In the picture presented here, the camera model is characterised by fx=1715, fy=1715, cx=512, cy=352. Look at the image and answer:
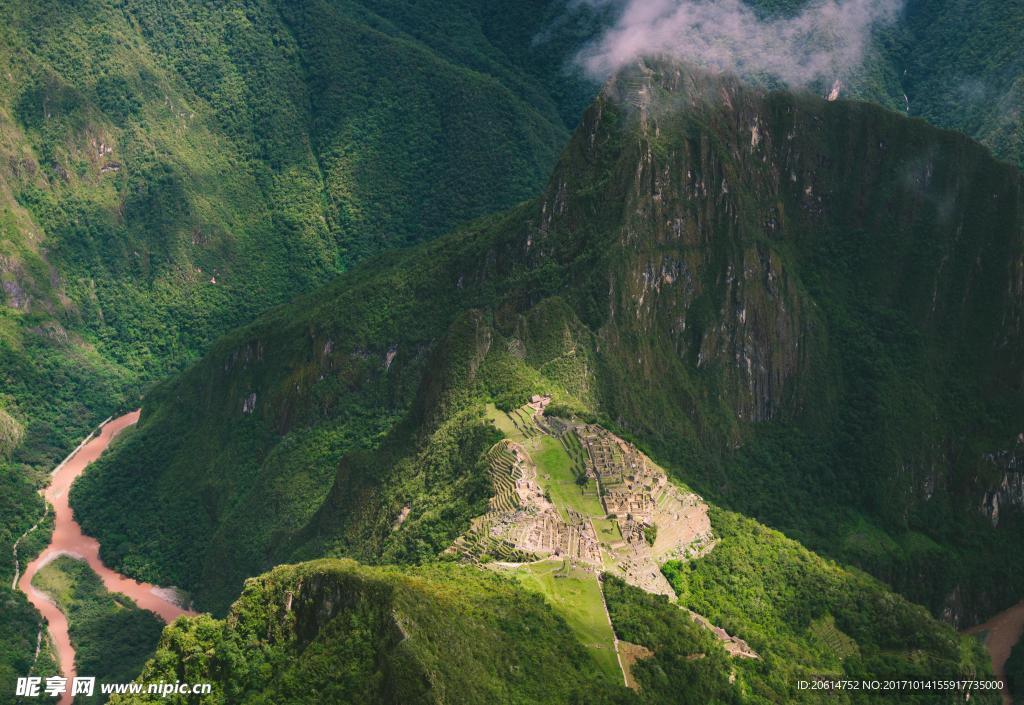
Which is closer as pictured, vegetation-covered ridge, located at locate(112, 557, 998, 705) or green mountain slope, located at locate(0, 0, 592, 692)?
vegetation-covered ridge, located at locate(112, 557, 998, 705)

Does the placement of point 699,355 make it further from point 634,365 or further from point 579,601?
point 579,601

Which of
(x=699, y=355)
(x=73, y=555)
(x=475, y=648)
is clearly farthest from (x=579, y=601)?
(x=73, y=555)

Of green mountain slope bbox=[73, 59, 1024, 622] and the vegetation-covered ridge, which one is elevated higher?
green mountain slope bbox=[73, 59, 1024, 622]

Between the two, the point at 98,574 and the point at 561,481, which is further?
the point at 98,574

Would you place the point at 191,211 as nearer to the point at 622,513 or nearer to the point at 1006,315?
the point at 1006,315

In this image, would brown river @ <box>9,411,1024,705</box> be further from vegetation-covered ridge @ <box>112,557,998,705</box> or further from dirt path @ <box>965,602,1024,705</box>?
vegetation-covered ridge @ <box>112,557,998,705</box>

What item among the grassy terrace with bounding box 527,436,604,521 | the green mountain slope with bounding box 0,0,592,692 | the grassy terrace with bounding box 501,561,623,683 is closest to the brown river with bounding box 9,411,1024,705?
the green mountain slope with bounding box 0,0,592,692

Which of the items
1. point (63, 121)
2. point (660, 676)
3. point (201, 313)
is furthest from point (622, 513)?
point (63, 121)
